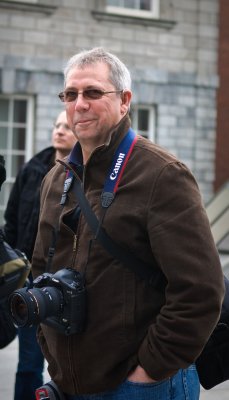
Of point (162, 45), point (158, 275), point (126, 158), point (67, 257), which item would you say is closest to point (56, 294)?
point (67, 257)

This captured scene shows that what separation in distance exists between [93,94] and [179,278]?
2.17 ft

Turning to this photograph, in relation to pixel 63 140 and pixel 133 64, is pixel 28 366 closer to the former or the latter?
pixel 63 140

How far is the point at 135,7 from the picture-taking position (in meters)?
14.7

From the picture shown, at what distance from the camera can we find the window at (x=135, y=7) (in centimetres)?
1441

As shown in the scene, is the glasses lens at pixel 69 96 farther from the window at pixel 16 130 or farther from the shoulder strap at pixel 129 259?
the window at pixel 16 130

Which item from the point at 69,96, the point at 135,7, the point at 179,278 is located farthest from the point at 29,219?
the point at 135,7

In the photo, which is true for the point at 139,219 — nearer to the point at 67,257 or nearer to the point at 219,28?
the point at 67,257

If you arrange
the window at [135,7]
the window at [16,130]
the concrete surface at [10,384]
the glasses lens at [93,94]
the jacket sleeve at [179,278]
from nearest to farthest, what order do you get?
the jacket sleeve at [179,278] < the glasses lens at [93,94] < the concrete surface at [10,384] < the window at [16,130] < the window at [135,7]

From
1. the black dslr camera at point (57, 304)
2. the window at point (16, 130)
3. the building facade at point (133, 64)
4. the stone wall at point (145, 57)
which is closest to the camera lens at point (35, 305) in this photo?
the black dslr camera at point (57, 304)

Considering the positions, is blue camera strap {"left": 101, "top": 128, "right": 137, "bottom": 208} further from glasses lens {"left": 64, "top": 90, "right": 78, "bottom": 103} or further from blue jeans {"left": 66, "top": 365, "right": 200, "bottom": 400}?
blue jeans {"left": 66, "top": 365, "right": 200, "bottom": 400}

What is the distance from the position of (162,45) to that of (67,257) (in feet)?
41.7

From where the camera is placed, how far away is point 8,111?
13.7 m

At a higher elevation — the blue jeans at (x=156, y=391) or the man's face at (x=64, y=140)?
the man's face at (x=64, y=140)

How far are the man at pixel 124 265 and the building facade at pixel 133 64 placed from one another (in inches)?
431
